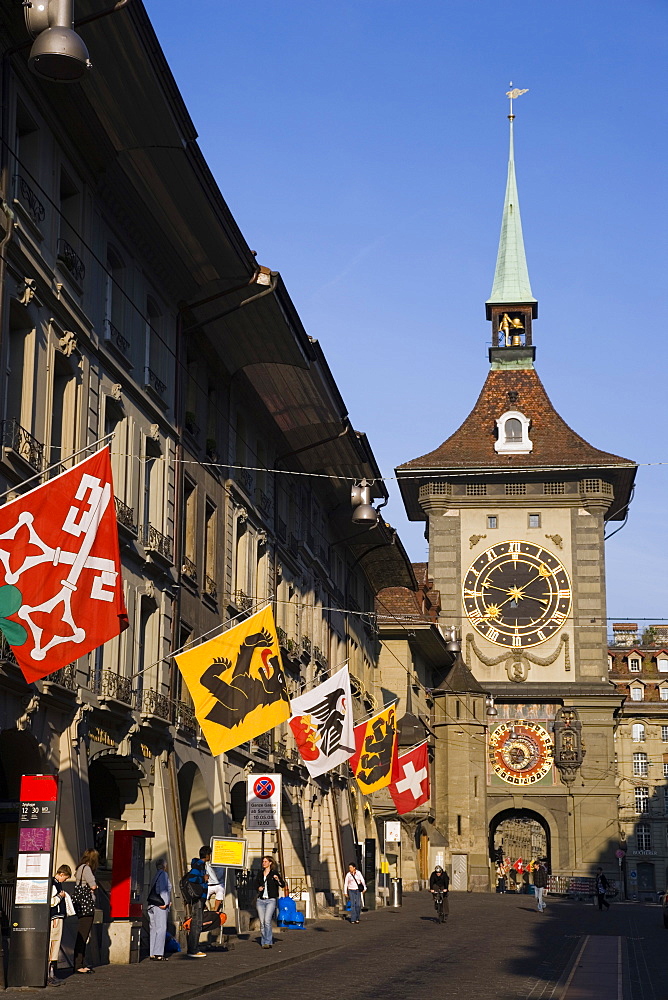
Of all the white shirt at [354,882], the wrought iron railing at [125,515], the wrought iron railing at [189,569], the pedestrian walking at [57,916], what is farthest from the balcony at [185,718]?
the white shirt at [354,882]

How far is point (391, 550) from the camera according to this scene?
188ft

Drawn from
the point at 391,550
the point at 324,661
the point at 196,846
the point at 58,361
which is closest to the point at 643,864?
the point at 391,550

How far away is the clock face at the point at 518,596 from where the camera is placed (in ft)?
270

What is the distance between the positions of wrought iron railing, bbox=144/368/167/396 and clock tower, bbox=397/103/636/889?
50.9 meters

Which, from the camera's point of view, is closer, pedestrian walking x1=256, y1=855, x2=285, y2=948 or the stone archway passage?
pedestrian walking x1=256, y1=855, x2=285, y2=948

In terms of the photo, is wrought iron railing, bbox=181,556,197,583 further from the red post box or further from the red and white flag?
the red and white flag

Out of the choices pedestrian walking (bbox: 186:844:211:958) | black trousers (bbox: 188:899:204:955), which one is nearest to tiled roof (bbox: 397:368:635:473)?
pedestrian walking (bbox: 186:844:211:958)

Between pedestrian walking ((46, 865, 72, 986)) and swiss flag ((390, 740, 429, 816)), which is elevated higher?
swiss flag ((390, 740, 429, 816))

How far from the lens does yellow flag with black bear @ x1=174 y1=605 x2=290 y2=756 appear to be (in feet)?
81.4

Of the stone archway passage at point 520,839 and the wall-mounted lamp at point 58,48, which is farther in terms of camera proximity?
the stone archway passage at point 520,839

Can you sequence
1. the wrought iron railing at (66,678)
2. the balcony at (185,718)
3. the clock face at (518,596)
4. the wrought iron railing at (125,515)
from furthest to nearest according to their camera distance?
the clock face at (518,596) → the balcony at (185,718) → the wrought iron railing at (125,515) → the wrought iron railing at (66,678)

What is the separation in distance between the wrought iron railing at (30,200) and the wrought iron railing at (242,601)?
14.4 meters

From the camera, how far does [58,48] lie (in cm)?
1750

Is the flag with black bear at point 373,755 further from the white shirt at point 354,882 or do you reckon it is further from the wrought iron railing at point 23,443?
the wrought iron railing at point 23,443
